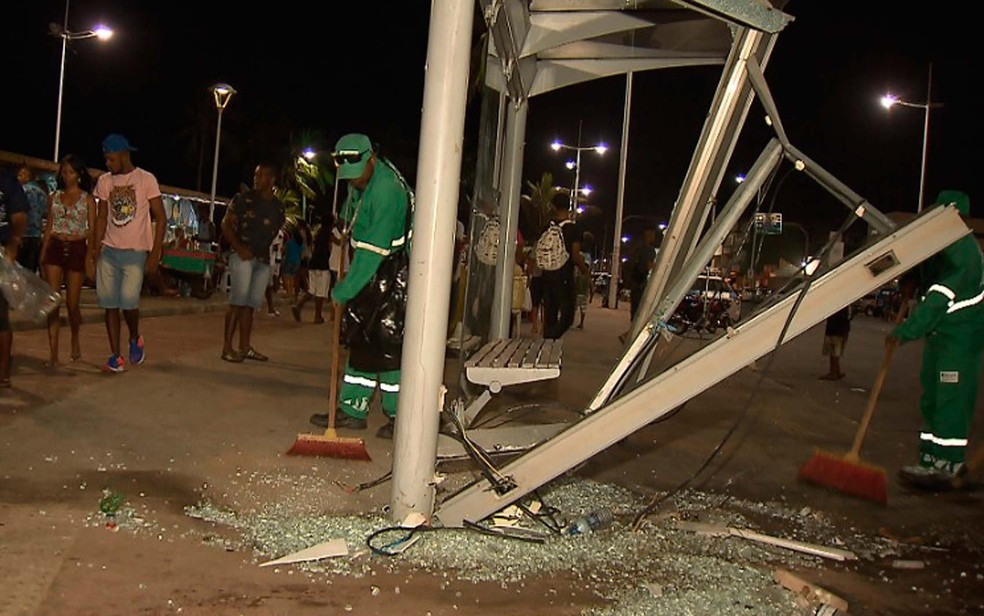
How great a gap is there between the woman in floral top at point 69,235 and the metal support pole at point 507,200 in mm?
3383

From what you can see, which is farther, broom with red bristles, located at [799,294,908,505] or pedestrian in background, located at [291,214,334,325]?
pedestrian in background, located at [291,214,334,325]

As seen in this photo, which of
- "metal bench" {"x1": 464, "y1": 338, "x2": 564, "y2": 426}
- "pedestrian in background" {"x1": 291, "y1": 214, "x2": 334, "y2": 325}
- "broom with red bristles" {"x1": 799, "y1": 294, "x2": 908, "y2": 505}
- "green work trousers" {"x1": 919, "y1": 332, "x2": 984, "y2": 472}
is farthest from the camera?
"pedestrian in background" {"x1": 291, "y1": 214, "x2": 334, "y2": 325}

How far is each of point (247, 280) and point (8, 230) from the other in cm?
224

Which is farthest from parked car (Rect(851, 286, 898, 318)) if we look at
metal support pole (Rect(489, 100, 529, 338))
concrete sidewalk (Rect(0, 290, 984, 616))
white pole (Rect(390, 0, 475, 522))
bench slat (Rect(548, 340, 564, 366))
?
white pole (Rect(390, 0, 475, 522))

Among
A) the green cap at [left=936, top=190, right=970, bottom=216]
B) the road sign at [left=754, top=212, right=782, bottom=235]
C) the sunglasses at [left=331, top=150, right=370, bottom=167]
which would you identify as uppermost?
the green cap at [left=936, top=190, right=970, bottom=216]

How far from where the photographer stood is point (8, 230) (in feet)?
24.9

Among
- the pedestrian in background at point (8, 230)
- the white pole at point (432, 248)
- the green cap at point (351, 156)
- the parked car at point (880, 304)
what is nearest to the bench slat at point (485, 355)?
the white pole at point (432, 248)

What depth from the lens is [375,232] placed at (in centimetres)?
604

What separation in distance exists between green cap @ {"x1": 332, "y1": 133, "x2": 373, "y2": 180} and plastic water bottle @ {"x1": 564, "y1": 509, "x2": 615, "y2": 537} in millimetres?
2522

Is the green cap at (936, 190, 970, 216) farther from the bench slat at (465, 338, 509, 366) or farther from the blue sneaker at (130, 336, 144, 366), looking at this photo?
the blue sneaker at (130, 336, 144, 366)

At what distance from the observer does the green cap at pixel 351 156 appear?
6.12 meters

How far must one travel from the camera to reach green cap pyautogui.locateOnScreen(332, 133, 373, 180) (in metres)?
6.12

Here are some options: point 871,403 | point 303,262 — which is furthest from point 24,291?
point 303,262

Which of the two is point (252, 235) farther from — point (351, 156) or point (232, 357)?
point (351, 156)
